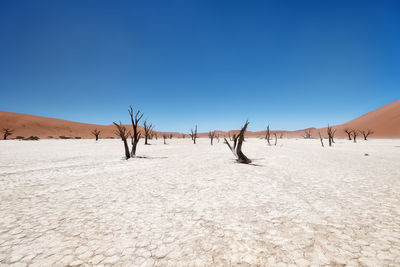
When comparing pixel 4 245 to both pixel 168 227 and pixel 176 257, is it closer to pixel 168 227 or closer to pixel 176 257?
pixel 168 227

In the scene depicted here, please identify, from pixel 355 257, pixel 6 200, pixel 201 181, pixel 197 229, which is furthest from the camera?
pixel 201 181

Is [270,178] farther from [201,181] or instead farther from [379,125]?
[379,125]

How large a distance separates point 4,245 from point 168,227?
280cm

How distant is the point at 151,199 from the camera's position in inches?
205

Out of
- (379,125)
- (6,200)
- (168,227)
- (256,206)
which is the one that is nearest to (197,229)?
(168,227)

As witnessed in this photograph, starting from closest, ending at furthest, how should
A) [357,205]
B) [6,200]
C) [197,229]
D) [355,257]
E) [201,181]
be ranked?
[355,257] < [197,229] < [357,205] < [6,200] < [201,181]

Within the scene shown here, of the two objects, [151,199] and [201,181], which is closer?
[151,199]

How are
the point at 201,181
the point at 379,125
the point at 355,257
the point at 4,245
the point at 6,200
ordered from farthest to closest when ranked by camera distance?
1. the point at 379,125
2. the point at 201,181
3. the point at 6,200
4. the point at 4,245
5. the point at 355,257

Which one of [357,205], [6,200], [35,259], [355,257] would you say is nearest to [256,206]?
[355,257]

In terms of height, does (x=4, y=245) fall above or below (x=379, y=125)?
below

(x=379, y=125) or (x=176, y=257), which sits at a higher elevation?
(x=379, y=125)

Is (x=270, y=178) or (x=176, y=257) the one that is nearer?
(x=176, y=257)

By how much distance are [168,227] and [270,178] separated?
5.49m

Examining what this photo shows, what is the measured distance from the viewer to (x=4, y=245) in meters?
2.97
